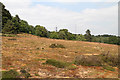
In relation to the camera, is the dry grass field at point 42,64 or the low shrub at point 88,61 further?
the low shrub at point 88,61

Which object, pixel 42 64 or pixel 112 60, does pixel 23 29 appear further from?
pixel 112 60

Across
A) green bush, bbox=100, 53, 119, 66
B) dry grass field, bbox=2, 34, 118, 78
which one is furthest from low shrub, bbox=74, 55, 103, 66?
green bush, bbox=100, 53, 119, 66

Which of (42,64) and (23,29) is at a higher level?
(23,29)

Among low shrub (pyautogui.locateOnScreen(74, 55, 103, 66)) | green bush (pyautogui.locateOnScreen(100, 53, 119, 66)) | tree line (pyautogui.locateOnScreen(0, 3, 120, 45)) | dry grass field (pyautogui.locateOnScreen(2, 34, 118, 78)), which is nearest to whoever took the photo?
dry grass field (pyautogui.locateOnScreen(2, 34, 118, 78))

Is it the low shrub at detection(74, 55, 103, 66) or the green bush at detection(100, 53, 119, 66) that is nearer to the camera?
the low shrub at detection(74, 55, 103, 66)

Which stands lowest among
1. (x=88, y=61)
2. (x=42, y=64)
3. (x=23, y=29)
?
(x=42, y=64)

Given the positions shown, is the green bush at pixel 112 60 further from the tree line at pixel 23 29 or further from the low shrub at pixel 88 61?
the tree line at pixel 23 29

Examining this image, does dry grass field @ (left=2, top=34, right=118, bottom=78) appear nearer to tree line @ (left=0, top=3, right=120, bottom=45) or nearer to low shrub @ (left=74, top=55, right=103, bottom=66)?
low shrub @ (left=74, top=55, right=103, bottom=66)

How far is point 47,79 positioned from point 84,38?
8266 centimetres

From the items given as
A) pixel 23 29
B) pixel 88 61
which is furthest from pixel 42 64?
pixel 23 29

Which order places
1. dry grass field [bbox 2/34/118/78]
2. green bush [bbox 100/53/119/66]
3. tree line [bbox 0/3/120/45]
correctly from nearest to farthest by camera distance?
dry grass field [bbox 2/34/118/78]
green bush [bbox 100/53/119/66]
tree line [bbox 0/3/120/45]

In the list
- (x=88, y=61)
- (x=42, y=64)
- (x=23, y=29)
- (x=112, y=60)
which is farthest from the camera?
(x=23, y=29)

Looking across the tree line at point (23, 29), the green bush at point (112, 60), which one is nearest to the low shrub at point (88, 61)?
the green bush at point (112, 60)

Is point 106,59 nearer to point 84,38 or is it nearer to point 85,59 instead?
point 85,59
